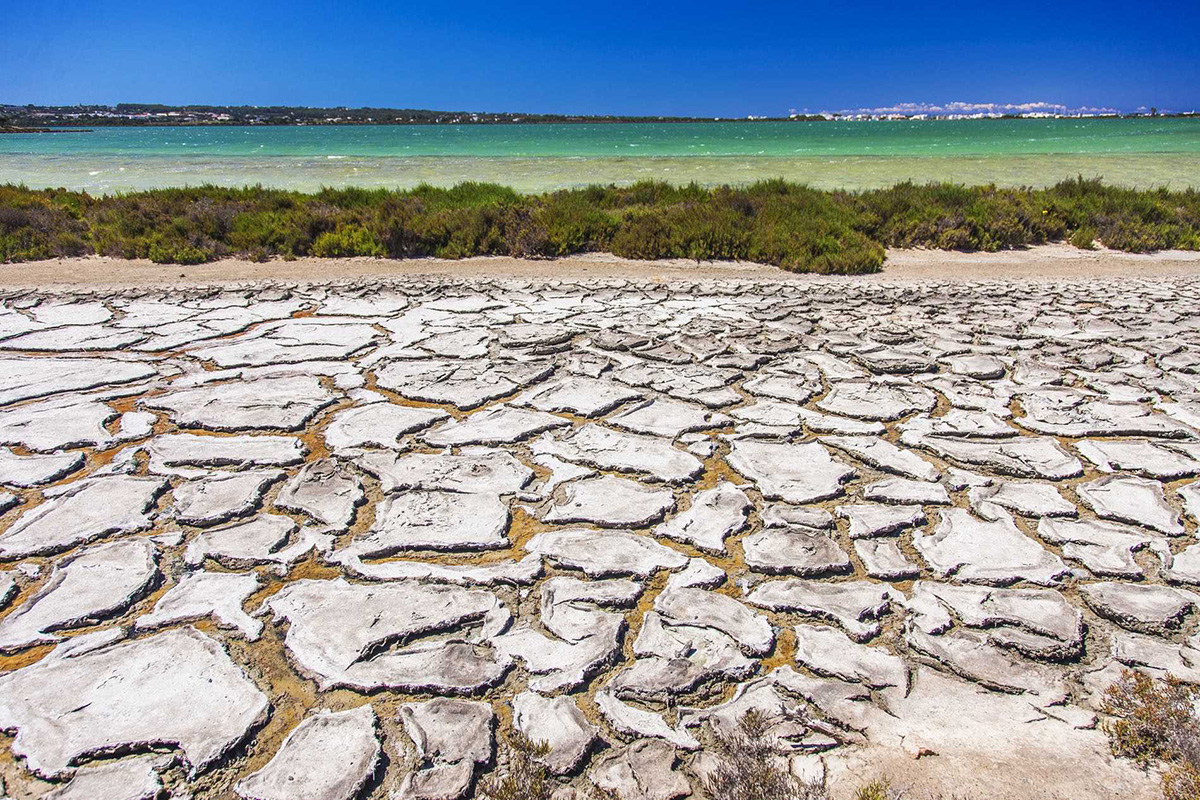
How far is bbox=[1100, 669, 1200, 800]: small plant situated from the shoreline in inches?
250

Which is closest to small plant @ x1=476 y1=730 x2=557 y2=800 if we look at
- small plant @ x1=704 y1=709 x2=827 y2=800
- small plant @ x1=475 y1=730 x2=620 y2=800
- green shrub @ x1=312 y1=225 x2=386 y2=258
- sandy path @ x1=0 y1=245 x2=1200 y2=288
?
small plant @ x1=475 y1=730 x2=620 y2=800

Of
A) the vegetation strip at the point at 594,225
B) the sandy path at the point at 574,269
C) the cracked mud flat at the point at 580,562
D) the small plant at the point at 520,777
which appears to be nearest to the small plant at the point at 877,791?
the cracked mud flat at the point at 580,562

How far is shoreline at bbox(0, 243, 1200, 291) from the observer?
7.94m

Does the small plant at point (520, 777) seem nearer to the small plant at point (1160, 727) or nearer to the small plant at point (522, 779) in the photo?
the small plant at point (522, 779)

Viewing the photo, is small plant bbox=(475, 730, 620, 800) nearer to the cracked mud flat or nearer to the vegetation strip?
the cracked mud flat

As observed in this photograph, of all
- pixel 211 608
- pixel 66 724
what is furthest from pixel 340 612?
pixel 66 724

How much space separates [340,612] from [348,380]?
2.28 m

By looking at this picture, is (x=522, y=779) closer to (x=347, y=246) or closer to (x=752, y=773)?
(x=752, y=773)

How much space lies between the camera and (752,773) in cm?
161

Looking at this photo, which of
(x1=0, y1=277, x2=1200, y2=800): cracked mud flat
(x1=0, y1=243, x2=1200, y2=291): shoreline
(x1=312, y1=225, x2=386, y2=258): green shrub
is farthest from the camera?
(x1=312, y1=225, x2=386, y2=258): green shrub

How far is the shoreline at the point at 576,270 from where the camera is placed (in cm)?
794

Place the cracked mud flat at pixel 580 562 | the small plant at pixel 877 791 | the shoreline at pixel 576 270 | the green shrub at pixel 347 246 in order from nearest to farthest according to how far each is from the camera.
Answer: the small plant at pixel 877 791, the cracked mud flat at pixel 580 562, the shoreline at pixel 576 270, the green shrub at pixel 347 246

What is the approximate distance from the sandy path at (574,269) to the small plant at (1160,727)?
6539mm

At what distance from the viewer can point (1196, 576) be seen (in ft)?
7.91
